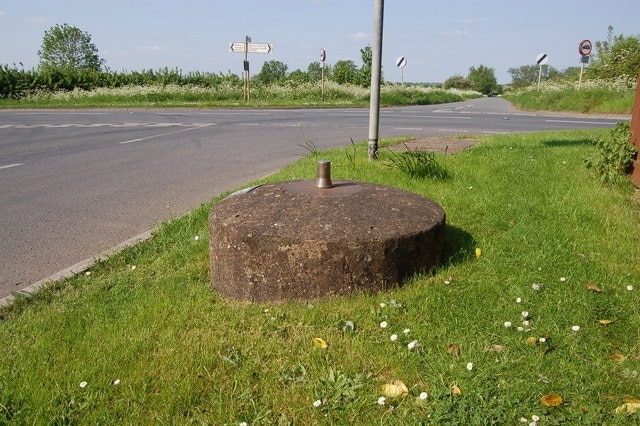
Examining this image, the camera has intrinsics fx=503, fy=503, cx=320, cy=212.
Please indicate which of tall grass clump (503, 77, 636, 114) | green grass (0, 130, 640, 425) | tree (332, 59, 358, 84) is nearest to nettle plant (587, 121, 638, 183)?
green grass (0, 130, 640, 425)

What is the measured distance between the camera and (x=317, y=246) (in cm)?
290

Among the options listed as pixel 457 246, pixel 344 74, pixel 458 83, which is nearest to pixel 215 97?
pixel 344 74

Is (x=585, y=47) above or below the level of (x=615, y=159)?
above

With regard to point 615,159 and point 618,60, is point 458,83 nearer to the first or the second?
point 618,60

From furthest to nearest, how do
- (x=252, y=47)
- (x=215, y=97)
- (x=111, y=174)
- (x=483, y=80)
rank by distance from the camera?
(x=483, y=80) → (x=215, y=97) → (x=252, y=47) → (x=111, y=174)

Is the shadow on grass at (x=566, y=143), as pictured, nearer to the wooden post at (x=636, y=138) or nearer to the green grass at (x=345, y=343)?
the wooden post at (x=636, y=138)

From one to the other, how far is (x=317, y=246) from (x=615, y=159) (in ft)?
14.4

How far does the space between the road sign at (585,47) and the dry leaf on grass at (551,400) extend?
25.1 meters

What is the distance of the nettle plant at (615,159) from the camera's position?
5523mm

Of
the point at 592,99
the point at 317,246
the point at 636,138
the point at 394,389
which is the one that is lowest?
the point at 394,389

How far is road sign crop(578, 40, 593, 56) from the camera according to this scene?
23047 millimetres

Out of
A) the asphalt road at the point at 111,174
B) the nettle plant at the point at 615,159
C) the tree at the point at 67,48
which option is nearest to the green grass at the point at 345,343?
the asphalt road at the point at 111,174

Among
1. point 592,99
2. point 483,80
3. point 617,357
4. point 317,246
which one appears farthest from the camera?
point 483,80

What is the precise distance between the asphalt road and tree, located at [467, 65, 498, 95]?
74315mm
